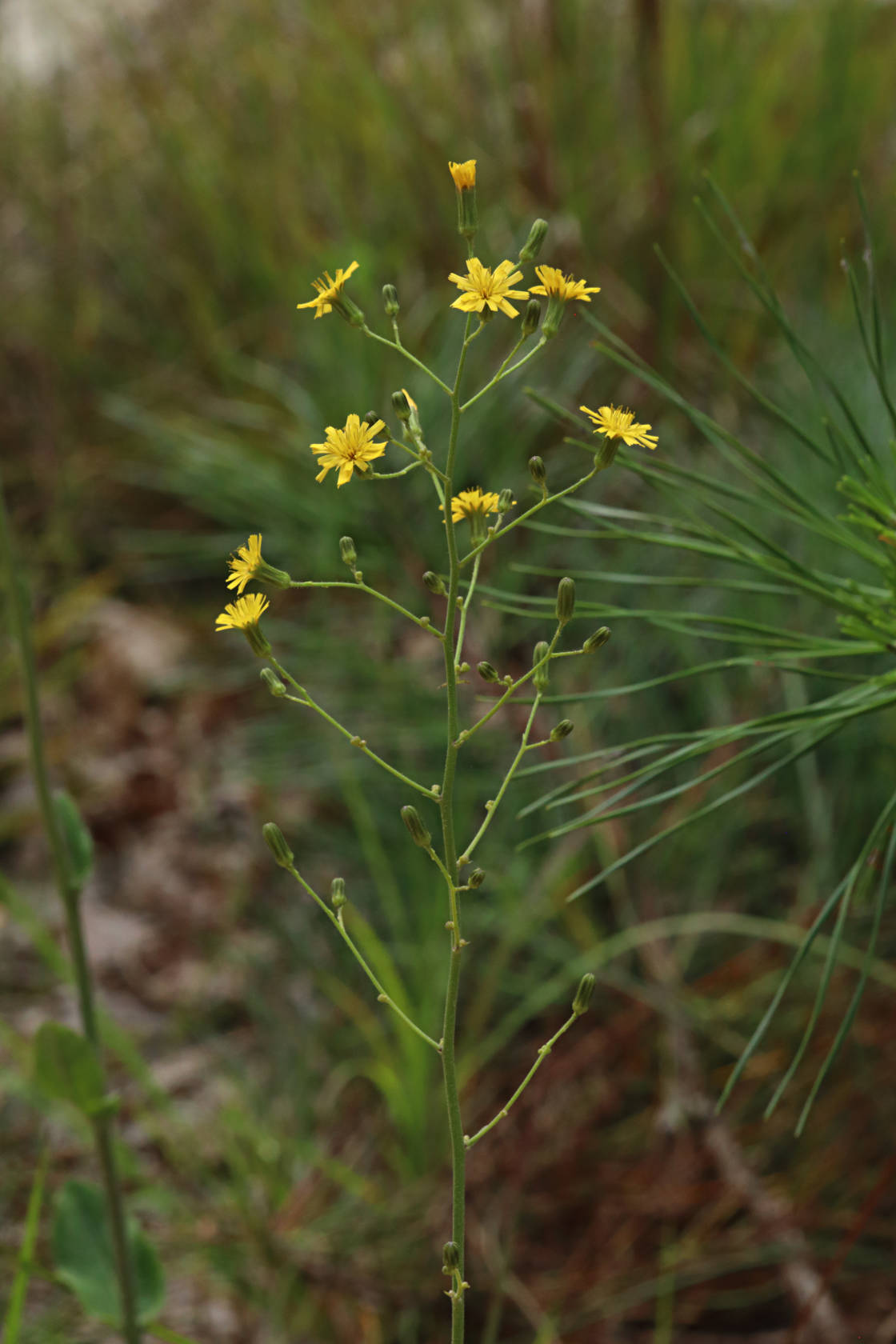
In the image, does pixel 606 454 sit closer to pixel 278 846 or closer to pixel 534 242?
pixel 534 242

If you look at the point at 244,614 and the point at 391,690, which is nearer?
the point at 244,614

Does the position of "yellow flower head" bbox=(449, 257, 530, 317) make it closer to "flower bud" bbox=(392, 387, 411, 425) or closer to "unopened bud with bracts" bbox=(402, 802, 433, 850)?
"flower bud" bbox=(392, 387, 411, 425)

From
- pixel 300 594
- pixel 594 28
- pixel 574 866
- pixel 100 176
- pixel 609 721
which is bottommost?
pixel 574 866

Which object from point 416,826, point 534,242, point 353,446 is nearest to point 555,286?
point 534,242

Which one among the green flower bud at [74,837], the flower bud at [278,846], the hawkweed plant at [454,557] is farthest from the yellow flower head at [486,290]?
the green flower bud at [74,837]

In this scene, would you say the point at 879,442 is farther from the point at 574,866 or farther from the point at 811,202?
the point at 811,202

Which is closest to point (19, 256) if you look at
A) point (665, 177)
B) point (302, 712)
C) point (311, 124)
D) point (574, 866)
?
point (311, 124)

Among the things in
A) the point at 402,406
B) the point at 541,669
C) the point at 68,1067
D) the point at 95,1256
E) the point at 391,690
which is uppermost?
the point at 391,690
